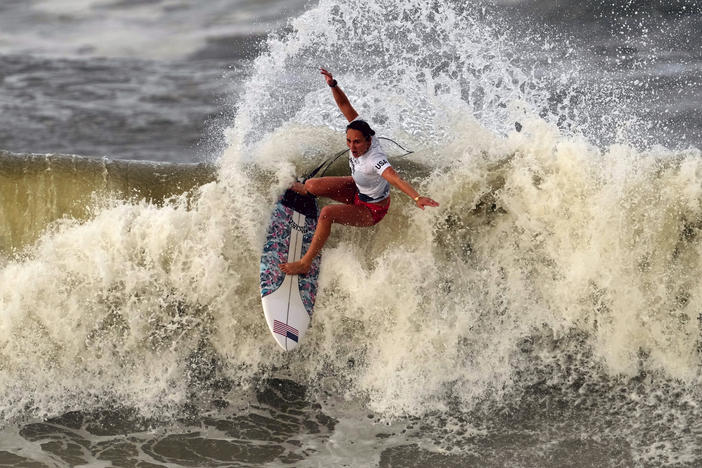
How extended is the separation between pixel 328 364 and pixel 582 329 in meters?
1.81

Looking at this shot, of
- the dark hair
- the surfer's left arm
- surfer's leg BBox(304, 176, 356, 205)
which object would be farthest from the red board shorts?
the dark hair

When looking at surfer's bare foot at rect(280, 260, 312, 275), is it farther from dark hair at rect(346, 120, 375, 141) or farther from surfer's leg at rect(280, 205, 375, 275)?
dark hair at rect(346, 120, 375, 141)

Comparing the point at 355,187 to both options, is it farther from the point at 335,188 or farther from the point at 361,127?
the point at 361,127

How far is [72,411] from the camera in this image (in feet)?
18.1

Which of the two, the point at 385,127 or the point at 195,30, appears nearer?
the point at 385,127

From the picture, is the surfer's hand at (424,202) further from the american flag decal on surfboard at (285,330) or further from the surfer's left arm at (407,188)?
the american flag decal on surfboard at (285,330)

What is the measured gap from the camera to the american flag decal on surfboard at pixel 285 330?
5.43m

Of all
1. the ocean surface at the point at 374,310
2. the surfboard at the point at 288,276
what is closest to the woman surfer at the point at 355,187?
the surfboard at the point at 288,276

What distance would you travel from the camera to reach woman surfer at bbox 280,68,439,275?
16.9 ft

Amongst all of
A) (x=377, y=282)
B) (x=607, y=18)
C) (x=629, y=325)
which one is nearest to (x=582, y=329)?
(x=629, y=325)

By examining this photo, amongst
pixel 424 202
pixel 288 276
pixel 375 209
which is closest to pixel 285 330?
pixel 288 276

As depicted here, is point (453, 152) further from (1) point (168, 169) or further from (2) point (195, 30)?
(2) point (195, 30)

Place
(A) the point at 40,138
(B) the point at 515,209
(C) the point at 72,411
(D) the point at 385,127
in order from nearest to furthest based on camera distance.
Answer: (C) the point at 72,411
(B) the point at 515,209
(D) the point at 385,127
(A) the point at 40,138

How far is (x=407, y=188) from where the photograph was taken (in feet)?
16.3
